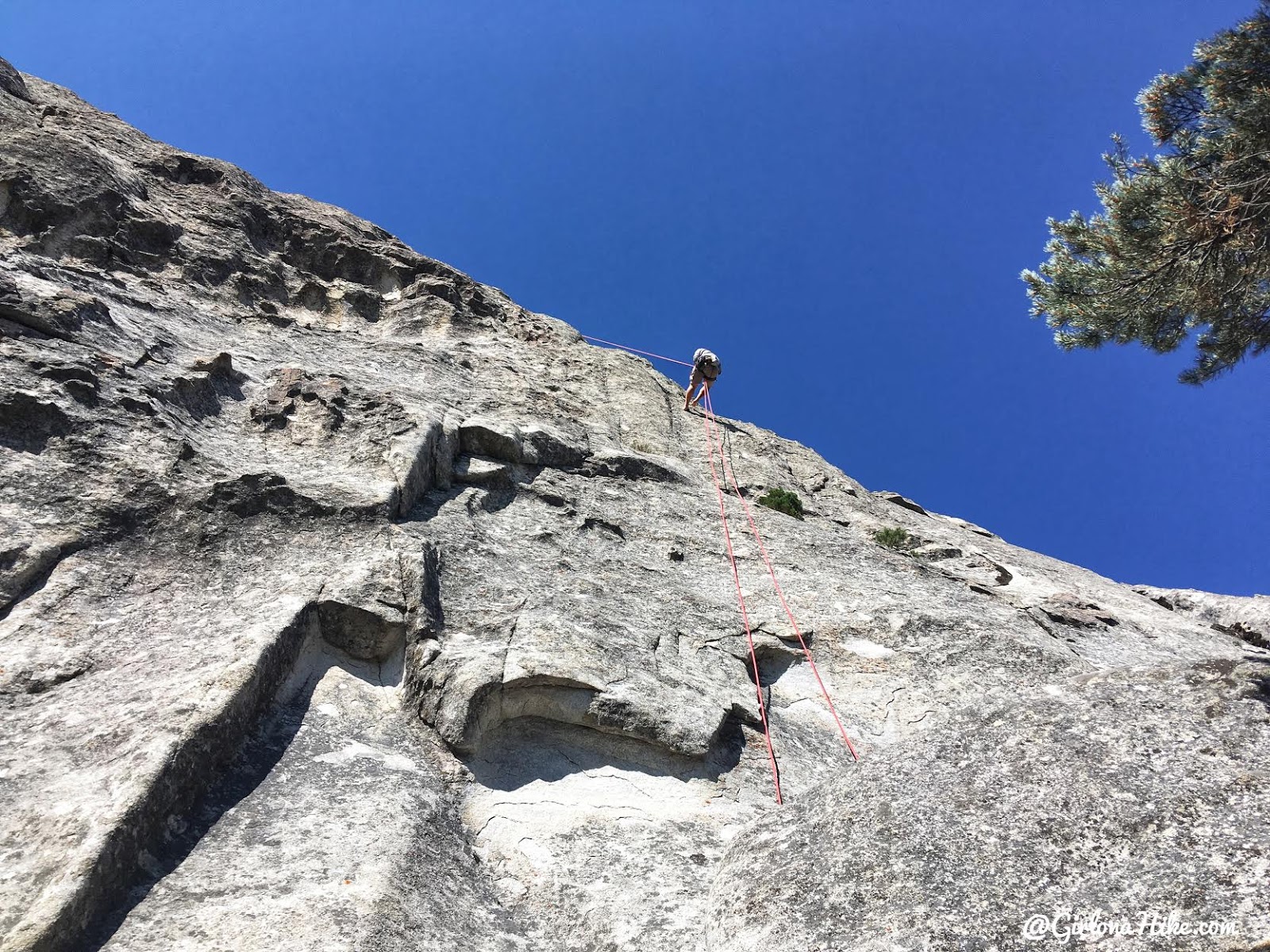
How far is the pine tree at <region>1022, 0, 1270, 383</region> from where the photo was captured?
8180 millimetres

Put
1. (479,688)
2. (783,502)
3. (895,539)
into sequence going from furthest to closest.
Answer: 1. (783,502)
2. (895,539)
3. (479,688)

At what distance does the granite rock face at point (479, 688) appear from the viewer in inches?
189

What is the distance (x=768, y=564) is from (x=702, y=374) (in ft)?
24.3

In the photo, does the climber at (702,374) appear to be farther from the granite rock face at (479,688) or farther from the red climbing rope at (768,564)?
the granite rock face at (479,688)

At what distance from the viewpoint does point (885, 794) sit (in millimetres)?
5746

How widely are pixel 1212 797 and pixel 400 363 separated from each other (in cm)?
1328

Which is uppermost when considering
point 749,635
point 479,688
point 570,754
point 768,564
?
point 768,564

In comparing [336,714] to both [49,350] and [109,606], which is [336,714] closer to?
[109,606]

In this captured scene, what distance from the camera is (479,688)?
23.3 feet

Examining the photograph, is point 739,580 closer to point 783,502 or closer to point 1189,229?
point 783,502

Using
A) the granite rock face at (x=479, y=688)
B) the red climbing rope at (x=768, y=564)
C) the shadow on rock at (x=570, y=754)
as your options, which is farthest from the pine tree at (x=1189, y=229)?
the shadow on rock at (x=570, y=754)

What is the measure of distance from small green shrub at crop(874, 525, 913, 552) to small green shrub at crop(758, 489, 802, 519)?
1.48 m

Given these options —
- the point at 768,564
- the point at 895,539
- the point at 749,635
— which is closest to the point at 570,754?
the point at 749,635

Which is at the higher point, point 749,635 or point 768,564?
point 768,564
